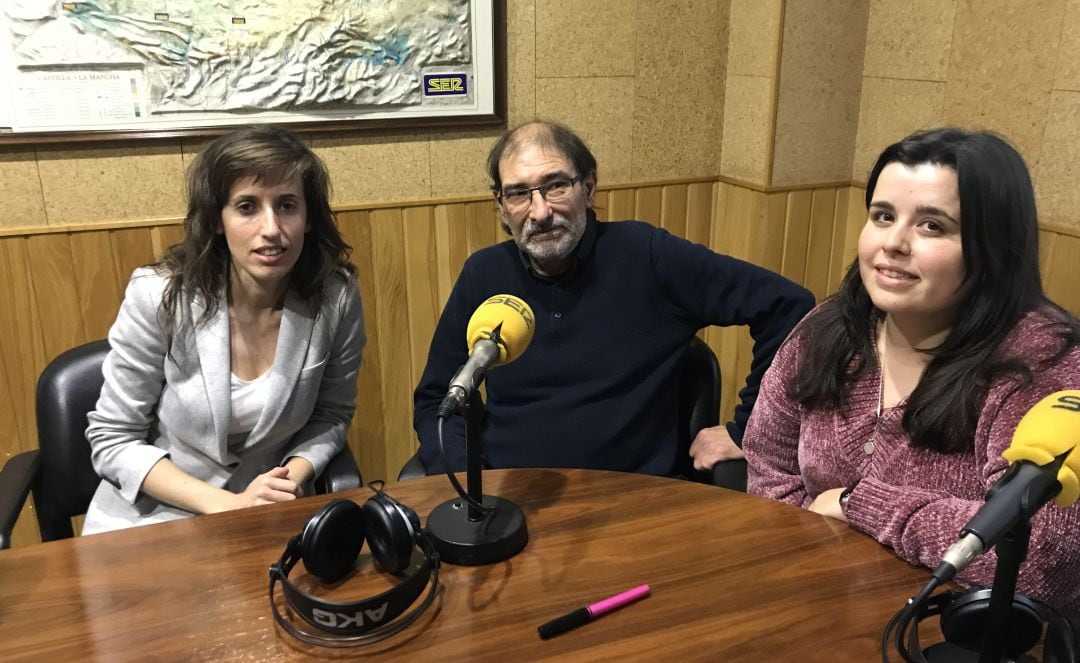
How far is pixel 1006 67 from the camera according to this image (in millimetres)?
2428

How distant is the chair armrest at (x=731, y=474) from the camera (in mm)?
1852

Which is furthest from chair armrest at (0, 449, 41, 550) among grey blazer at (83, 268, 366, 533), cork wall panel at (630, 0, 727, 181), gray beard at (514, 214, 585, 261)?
cork wall panel at (630, 0, 727, 181)

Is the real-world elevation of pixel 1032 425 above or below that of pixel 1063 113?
below

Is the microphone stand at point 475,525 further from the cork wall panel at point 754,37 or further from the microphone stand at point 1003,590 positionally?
the cork wall panel at point 754,37

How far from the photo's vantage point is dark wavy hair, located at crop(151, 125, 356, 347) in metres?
1.79

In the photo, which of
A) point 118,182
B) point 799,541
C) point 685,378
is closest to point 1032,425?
point 799,541

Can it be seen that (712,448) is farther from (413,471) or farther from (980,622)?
(980,622)

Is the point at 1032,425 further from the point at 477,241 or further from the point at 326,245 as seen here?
the point at 477,241

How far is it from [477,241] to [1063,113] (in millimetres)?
1707

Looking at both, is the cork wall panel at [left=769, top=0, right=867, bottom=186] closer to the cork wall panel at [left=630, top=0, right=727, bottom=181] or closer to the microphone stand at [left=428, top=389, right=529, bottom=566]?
the cork wall panel at [left=630, top=0, right=727, bottom=181]

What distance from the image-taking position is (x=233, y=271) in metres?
1.87

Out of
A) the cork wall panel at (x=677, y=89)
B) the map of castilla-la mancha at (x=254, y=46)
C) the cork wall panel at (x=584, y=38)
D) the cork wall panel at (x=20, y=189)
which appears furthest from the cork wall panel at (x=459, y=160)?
the cork wall panel at (x=20, y=189)

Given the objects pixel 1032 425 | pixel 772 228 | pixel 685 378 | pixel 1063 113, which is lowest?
pixel 685 378

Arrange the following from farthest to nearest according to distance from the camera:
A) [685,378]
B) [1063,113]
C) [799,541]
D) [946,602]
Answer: [1063,113] → [685,378] → [799,541] → [946,602]
